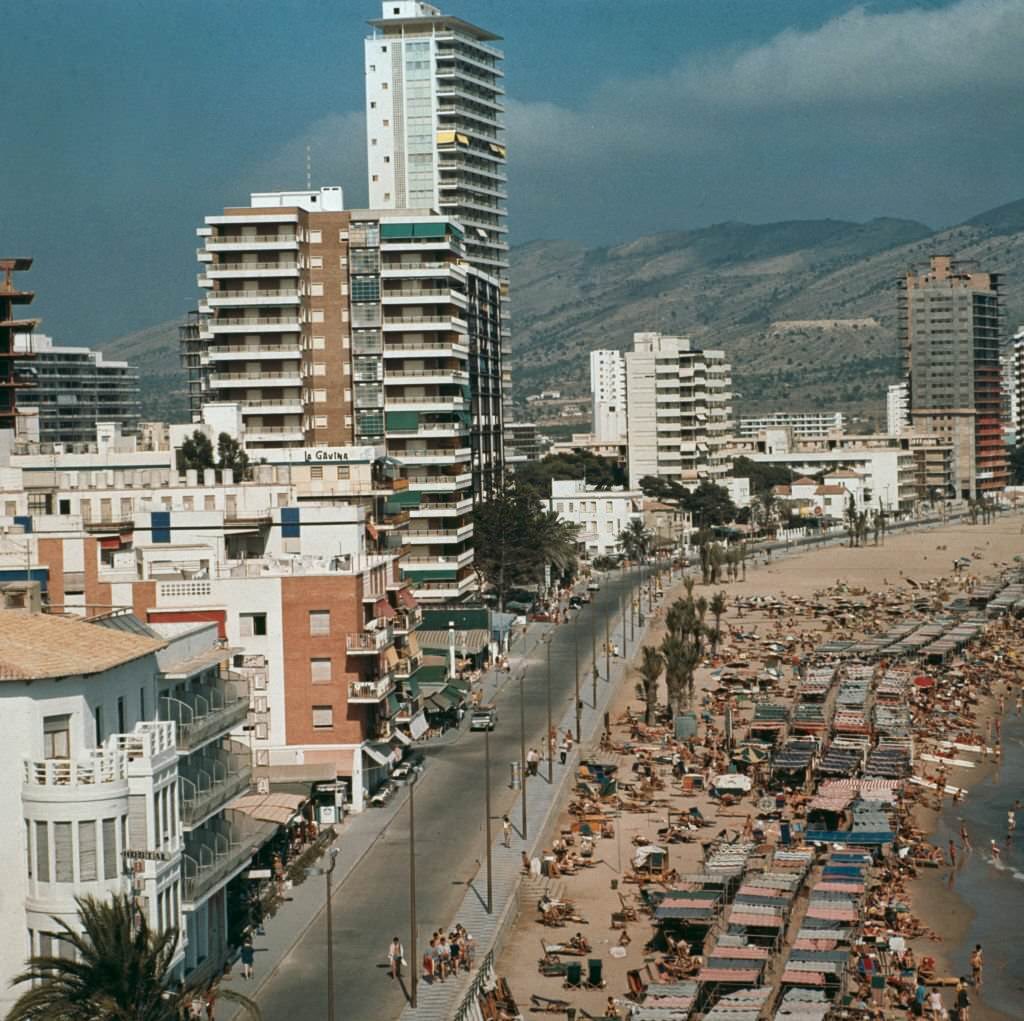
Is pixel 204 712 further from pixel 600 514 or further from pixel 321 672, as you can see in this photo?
pixel 600 514

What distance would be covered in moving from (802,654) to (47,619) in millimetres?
79995

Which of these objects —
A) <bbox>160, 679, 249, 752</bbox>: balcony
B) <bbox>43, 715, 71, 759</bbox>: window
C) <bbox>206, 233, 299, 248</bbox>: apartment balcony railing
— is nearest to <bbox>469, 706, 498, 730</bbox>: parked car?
<bbox>160, 679, 249, 752</bbox>: balcony

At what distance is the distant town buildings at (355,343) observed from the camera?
→ 107 metres

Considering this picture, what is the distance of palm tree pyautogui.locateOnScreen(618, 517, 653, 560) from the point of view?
17212 centimetres

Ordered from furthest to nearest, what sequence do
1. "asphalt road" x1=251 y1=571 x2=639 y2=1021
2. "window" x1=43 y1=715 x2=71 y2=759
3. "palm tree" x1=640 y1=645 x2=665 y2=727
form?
"palm tree" x1=640 y1=645 x2=665 y2=727, "asphalt road" x1=251 y1=571 x2=639 y2=1021, "window" x1=43 y1=715 x2=71 y2=759

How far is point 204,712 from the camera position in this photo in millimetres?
40281

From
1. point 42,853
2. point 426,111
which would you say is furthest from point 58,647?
point 426,111

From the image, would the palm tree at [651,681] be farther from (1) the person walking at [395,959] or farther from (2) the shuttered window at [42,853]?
(2) the shuttered window at [42,853]

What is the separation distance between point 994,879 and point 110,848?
110ft

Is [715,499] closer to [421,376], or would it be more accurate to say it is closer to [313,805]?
[421,376]

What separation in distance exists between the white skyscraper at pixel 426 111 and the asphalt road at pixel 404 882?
81.2 meters

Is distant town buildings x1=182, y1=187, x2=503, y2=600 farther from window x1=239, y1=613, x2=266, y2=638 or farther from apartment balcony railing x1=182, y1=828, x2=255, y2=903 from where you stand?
apartment balcony railing x1=182, y1=828, x2=255, y2=903

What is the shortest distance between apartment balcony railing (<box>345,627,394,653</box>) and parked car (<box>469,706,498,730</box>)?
47.0 ft

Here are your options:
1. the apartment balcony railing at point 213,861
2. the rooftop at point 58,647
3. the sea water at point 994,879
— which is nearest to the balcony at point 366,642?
the apartment balcony railing at point 213,861
